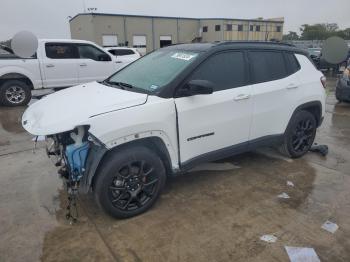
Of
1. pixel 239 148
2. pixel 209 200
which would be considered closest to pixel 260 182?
pixel 239 148

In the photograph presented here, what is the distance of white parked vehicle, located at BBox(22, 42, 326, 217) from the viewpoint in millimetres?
2947

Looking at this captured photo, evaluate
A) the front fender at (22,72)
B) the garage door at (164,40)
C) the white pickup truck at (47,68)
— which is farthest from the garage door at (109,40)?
the front fender at (22,72)

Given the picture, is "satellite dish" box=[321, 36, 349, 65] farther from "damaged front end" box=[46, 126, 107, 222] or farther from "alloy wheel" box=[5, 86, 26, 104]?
"alloy wheel" box=[5, 86, 26, 104]

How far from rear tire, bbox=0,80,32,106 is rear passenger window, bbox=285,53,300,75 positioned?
7410 millimetres

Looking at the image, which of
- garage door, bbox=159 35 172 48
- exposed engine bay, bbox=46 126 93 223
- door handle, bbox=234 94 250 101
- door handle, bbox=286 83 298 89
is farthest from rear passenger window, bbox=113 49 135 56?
garage door, bbox=159 35 172 48

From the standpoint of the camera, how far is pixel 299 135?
187 inches

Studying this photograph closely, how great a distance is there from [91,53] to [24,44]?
2020 mm

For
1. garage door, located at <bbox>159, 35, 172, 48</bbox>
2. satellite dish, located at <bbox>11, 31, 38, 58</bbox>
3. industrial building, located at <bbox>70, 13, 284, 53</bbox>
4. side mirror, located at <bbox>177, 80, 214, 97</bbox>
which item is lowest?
side mirror, located at <bbox>177, 80, 214, 97</bbox>

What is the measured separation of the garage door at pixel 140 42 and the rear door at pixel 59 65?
31888 mm

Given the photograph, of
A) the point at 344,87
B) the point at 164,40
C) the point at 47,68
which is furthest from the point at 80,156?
the point at 164,40

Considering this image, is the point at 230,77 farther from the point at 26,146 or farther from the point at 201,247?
the point at 26,146

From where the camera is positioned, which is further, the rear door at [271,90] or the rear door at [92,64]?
the rear door at [92,64]

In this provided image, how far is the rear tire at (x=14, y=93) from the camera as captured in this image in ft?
28.7

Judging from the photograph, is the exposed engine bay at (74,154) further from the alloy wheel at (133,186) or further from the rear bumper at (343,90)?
the rear bumper at (343,90)
